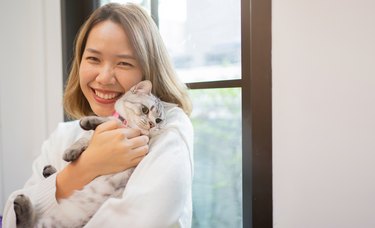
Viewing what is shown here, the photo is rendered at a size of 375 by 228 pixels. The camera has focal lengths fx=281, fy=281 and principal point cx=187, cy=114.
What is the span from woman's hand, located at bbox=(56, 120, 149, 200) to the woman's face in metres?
0.10

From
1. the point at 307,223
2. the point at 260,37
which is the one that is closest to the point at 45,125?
the point at 260,37

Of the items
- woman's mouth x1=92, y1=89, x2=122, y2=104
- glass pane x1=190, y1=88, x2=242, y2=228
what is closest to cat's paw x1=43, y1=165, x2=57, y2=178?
woman's mouth x1=92, y1=89, x2=122, y2=104

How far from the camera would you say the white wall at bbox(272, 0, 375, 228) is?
0.74 metres

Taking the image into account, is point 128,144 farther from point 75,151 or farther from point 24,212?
point 24,212

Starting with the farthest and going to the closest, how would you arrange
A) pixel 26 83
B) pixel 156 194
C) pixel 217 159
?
pixel 26 83 → pixel 217 159 → pixel 156 194

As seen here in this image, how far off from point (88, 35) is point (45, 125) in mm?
984

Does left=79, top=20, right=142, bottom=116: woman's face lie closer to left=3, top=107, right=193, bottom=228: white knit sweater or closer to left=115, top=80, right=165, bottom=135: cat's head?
left=115, top=80, right=165, bottom=135: cat's head

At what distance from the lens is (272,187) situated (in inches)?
35.0

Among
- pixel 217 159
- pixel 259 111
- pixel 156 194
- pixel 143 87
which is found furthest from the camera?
pixel 217 159

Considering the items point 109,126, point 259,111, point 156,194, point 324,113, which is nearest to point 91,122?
point 109,126

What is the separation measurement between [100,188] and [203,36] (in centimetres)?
80

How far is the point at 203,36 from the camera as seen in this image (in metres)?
1.22

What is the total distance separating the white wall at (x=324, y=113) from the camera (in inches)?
29.1

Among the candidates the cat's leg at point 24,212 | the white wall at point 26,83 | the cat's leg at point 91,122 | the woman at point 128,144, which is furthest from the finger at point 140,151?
the white wall at point 26,83
